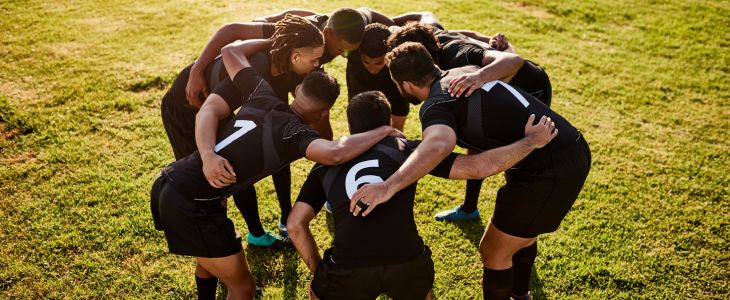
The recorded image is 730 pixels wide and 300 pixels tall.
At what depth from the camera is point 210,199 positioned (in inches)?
136

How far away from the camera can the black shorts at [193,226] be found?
339 cm

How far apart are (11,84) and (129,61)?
5.42 ft

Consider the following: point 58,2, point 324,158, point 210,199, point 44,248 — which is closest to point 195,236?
point 210,199

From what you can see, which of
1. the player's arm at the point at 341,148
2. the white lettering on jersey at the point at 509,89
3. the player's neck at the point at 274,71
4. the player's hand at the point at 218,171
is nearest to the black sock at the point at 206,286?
the player's hand at the point at 218,171

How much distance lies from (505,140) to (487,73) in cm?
49

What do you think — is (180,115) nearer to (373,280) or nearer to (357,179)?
(357,179)

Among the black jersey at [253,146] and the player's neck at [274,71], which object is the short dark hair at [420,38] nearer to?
the player's neck at [274,71]

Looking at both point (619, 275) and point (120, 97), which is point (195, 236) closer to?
point (619, 275)

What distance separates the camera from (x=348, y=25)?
14.4ft

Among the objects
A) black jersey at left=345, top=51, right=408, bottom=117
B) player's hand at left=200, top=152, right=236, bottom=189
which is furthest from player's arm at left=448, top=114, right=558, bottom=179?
black jersey at left=345, top=51, right=408, bottom=117

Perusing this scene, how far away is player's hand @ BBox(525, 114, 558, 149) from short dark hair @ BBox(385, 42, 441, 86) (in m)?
0.72

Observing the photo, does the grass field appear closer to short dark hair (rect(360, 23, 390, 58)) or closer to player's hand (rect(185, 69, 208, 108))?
player's hand (rect(185, 69, 208, 108))

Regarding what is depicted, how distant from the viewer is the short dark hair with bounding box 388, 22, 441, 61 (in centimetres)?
416

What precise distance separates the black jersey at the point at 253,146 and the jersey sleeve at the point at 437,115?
2.36 ft
